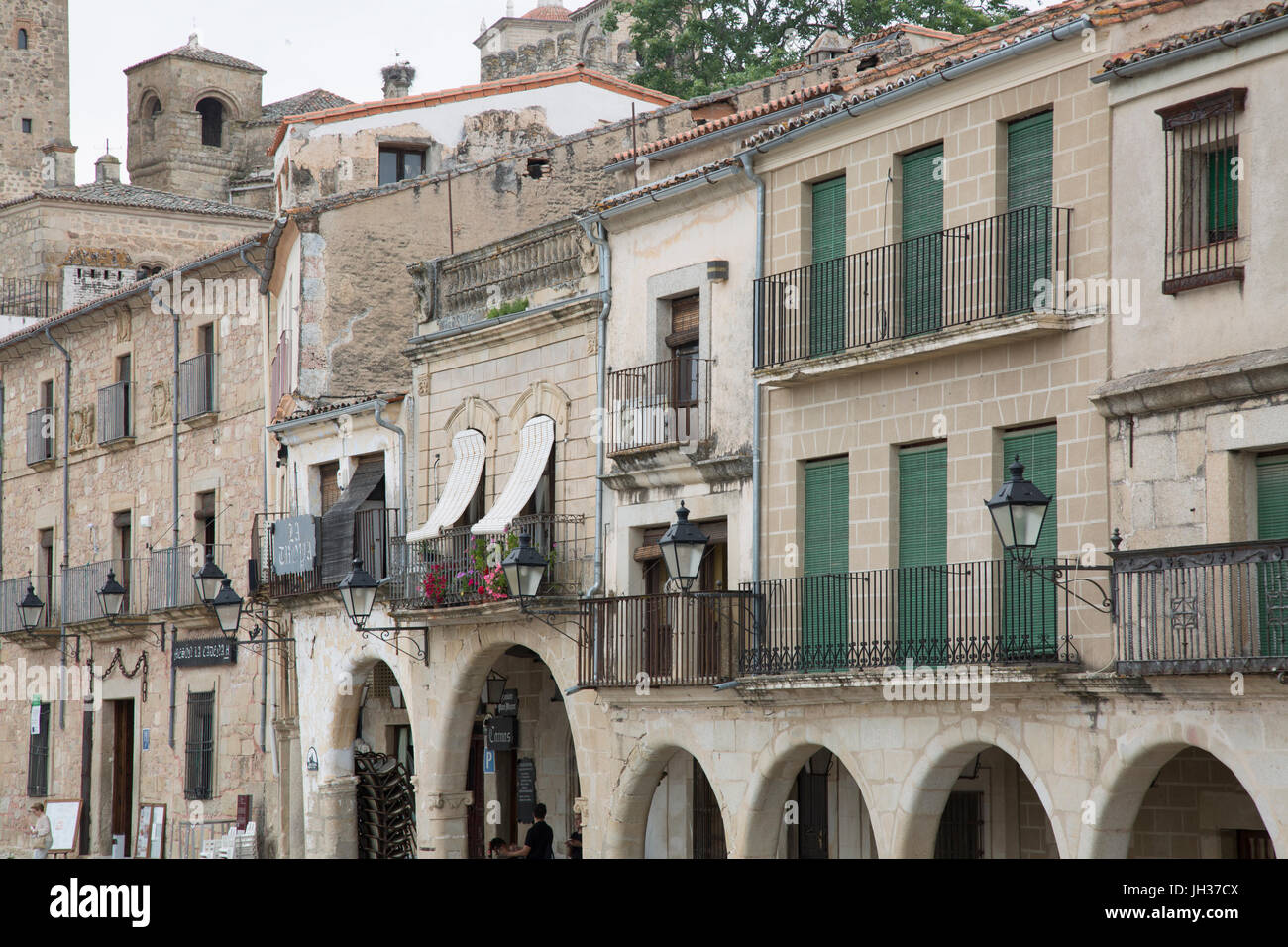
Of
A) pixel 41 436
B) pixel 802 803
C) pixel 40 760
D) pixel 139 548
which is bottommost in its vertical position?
pixel 40 760

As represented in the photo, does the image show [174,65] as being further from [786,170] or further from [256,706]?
[786,170]

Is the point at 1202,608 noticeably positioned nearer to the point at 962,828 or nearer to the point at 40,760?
the point at 962,828

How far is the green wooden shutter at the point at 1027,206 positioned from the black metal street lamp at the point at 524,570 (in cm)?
567

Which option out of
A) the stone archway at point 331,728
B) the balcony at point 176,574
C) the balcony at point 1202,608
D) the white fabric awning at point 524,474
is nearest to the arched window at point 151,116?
the balcony at point 176,574

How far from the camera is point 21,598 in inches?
1391

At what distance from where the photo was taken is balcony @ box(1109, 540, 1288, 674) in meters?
12.2

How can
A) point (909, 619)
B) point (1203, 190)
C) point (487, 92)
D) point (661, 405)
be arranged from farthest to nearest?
1. point (487, 92)
2. point (661, 405)
3. point (909, 619)
4. point (1203, 190)

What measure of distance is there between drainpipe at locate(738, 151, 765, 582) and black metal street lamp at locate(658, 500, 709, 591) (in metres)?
1.51

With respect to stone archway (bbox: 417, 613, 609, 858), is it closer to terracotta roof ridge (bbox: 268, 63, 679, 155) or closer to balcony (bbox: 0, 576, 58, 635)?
terracotta roof ridge (bbox: 268, 63, 679, 155)

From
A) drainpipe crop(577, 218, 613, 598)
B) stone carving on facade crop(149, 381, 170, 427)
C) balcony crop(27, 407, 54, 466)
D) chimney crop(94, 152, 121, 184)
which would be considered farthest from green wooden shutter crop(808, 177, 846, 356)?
chimney crop(94, 152, 121, 184)

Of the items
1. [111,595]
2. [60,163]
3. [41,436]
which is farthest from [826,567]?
[60,163]

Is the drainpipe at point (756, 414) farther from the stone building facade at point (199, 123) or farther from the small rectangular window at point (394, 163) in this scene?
the stone building facade at point (199, 123)

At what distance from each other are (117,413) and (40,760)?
22.5ft

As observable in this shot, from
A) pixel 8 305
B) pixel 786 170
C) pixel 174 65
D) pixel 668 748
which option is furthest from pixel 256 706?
pixel 174 65
